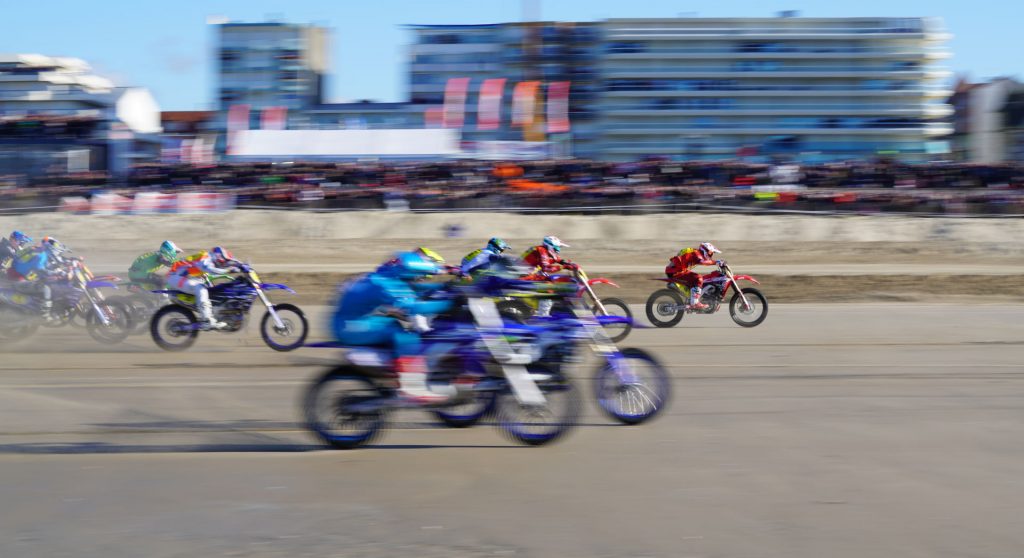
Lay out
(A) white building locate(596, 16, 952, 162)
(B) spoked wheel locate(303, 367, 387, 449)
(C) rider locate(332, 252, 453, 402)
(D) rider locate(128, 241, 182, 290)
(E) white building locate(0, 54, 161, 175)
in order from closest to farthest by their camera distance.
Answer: (C) rider locate(332, 252, 453, 402), (B) spoked wheel locate(303, 367, 387, 449), (D) rider locate(128, 241, 182, 290), (E) white building locate(0, 54, 161, 175), (A) white building locate(596, 16, 952, 162)

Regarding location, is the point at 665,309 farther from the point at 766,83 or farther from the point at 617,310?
the point at 766,83

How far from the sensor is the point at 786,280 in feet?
73.6

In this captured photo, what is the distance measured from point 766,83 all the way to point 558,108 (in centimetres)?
1771

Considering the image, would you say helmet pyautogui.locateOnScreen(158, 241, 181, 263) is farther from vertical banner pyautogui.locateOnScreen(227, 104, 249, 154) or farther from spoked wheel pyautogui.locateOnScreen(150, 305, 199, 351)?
vertical banner pyautogui.locateOnScreen(227, 104, 249, 154)

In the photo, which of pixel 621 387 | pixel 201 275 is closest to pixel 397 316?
pixel 621 387

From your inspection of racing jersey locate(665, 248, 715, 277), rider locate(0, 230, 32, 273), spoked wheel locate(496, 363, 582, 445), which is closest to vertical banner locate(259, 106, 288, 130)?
rider locate(0, 230, 32, 273)

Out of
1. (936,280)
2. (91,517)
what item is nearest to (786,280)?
(936,280)

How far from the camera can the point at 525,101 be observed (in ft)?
187

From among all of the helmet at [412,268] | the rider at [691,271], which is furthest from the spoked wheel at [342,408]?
the rider at [691,271]

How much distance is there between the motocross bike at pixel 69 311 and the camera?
13547mm

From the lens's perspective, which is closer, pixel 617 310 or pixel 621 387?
pixel 621 387

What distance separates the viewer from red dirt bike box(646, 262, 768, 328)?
1533 centimetres

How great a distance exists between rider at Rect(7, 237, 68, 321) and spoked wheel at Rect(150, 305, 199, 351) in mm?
2004

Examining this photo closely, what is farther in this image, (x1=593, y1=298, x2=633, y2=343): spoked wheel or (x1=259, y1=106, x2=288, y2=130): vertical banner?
(x1=259, y1=106, x2=288, y2=130): vertical banner
